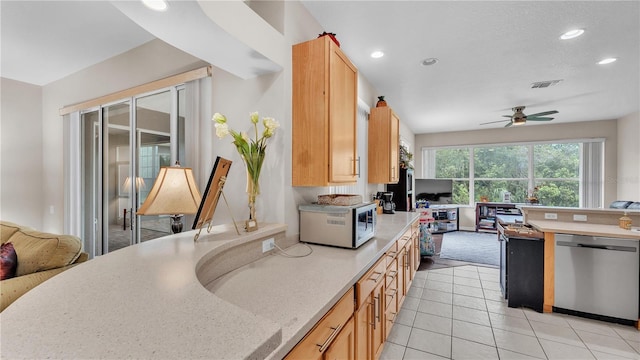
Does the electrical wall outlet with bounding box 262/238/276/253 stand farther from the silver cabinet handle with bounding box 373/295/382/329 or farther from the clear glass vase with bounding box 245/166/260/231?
the silver cabinet handle with bounding box 373/295/382/329

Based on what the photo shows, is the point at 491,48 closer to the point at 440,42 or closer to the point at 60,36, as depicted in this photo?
the point at 440,42

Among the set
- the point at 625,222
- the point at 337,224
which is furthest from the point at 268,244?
the point at 625,222

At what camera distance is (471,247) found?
17.6 feet

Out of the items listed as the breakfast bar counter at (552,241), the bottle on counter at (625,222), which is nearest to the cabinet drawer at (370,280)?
the breakfast bar counter at (552,241)

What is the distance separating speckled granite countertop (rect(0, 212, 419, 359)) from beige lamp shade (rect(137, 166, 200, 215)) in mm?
598

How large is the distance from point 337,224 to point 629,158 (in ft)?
23.4

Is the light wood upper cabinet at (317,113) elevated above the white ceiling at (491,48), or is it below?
below

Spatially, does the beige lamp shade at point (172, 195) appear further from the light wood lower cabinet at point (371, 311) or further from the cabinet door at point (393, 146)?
the cabinet door at point (393, 146)

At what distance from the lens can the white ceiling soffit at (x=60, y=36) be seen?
7.34 ft

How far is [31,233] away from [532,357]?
401cm

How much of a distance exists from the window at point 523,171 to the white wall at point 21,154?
8334mm

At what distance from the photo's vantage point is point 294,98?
191 cm

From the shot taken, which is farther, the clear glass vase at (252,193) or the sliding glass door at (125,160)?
the sliding glass door at (125,160)

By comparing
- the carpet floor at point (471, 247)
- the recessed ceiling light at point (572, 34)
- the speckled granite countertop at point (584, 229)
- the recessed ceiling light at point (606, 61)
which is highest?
the recessed ceiling light at point (572, 34)
